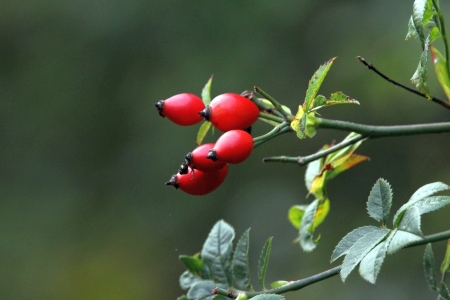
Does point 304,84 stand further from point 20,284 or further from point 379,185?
point 379,185

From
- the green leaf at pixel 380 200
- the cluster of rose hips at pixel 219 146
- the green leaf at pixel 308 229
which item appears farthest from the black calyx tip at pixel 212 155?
the green leaf at pixel 308 229

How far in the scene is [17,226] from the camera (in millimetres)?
4914

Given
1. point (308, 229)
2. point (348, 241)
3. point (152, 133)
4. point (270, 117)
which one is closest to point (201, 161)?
point (270, 117)

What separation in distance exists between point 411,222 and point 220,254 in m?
0.42

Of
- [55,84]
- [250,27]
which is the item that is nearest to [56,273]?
[55,84]

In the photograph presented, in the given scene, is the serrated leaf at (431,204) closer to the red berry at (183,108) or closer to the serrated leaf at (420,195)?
the serrated leaf at (420,195)

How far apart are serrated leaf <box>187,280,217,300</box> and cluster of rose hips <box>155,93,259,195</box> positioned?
0.17 m

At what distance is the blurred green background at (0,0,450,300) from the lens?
147 inches

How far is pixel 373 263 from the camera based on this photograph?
2.60ft

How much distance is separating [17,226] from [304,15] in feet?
7.92

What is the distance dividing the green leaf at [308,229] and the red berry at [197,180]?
270 mm

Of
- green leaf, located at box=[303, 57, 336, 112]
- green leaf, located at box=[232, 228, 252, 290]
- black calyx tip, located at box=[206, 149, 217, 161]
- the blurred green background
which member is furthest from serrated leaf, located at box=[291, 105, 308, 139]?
the blurred green background

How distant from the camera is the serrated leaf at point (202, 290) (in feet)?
3.58

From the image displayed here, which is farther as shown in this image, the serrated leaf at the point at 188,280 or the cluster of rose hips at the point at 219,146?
the serrated leaf at the point at 188,280
